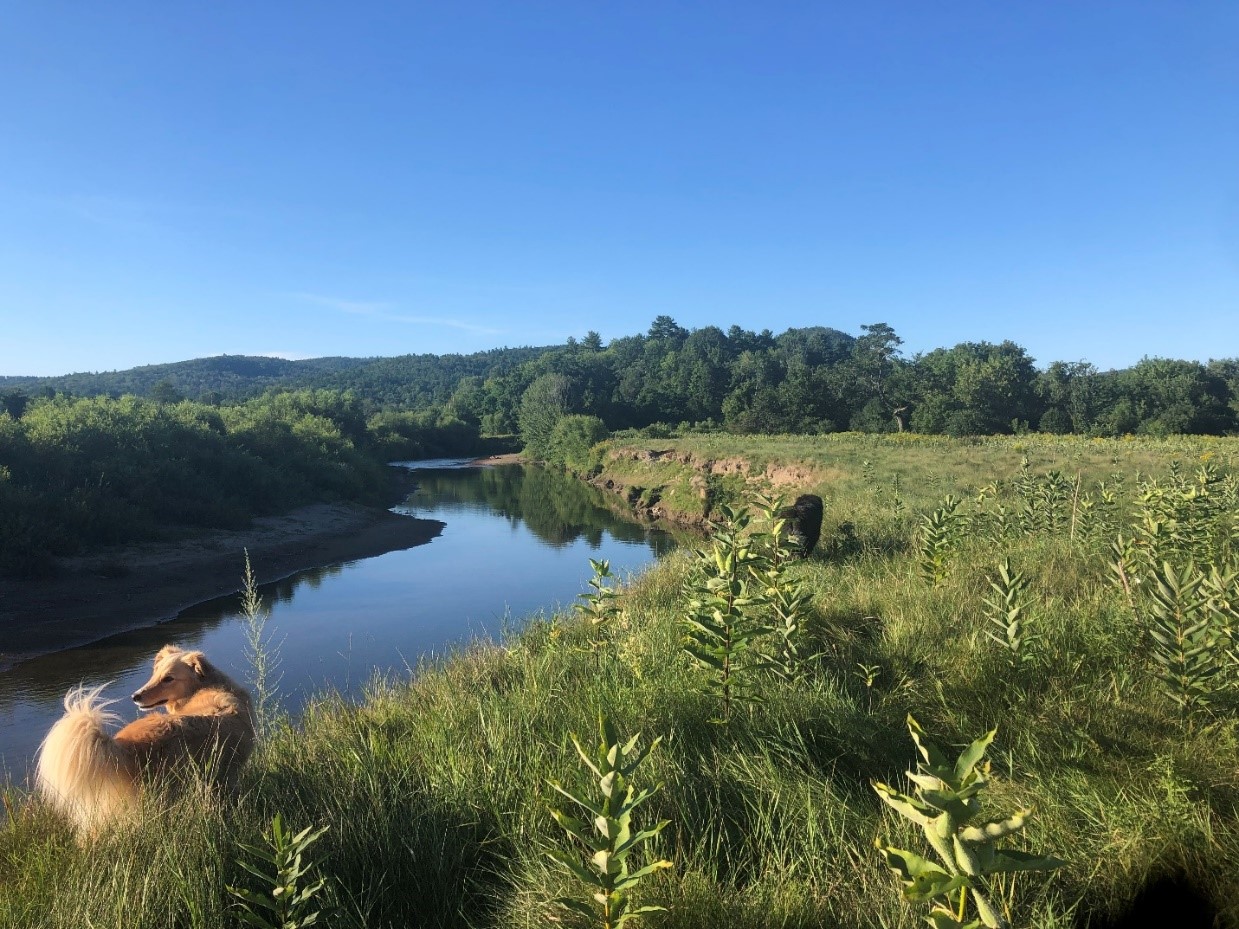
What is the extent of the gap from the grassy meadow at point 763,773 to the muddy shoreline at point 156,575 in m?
11.5

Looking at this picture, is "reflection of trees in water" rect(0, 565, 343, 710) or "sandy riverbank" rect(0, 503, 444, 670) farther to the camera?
"sandy riverbank" rect(0, 503, 444, 670)

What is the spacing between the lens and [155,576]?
58.9ft

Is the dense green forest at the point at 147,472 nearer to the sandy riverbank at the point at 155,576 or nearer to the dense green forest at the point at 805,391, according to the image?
the sandy riverbank at the point at 155,576

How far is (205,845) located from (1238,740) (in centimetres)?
442

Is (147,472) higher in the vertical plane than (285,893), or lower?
lower

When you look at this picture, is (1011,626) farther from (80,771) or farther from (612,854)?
(80,771)

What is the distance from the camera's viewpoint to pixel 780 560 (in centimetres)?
547

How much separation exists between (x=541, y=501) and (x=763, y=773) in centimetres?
3525

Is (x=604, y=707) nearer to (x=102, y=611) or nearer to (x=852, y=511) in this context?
(x=852, y=511)

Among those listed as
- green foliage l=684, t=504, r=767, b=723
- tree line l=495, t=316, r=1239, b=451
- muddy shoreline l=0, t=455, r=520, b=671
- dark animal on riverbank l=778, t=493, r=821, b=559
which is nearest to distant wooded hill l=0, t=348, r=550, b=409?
tree line l=495, t=316, r=1239, b=451

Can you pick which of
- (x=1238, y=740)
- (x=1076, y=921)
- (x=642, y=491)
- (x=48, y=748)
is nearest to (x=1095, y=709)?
(x=1238, y=740)

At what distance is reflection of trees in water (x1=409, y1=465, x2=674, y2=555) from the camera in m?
26.5

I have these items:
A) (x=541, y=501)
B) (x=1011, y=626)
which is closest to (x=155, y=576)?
(x=1011, y=626)

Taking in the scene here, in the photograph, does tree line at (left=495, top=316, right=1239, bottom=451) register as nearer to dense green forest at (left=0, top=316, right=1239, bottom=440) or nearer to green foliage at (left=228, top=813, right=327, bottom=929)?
dense green forest at (left=0, top=316, right=1239, bottom=440)
